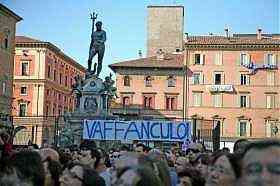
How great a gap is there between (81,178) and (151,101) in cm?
6231

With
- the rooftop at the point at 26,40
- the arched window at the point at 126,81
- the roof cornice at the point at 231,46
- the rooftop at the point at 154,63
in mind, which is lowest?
the arched window at the point at 126,81

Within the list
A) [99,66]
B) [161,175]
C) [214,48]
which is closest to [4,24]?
[214,48]

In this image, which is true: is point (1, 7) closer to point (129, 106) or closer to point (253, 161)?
point (129, 106)

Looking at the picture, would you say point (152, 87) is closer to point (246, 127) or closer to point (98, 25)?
point (246, 127)

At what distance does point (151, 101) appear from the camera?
6644cm

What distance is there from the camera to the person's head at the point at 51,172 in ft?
15.5

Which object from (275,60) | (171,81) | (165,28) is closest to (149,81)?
(171,81)

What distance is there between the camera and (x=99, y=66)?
23.3m

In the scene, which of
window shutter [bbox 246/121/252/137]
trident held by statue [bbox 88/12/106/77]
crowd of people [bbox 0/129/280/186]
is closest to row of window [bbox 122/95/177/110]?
window shutter [bbox 246/121/252/137]

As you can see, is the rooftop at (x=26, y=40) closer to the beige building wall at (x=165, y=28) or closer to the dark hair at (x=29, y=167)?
the beige building wall at (x=165, y=28)

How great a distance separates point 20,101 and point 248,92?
90.8 feet

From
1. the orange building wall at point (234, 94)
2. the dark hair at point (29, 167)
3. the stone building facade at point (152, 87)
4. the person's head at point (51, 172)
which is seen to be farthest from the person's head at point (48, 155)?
the orange building wall at point (234, 94)

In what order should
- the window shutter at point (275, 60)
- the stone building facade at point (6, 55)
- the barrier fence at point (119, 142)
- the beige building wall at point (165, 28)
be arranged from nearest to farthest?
the barrier fence at point (119, 142), the stone building facade at point (6, 55), the window shutter at point (275, 60), the beige building wall at point (165, 28)

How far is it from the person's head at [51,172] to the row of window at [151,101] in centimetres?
6090
